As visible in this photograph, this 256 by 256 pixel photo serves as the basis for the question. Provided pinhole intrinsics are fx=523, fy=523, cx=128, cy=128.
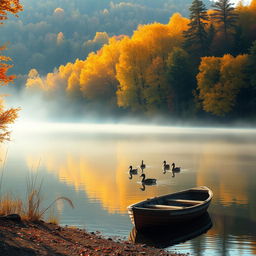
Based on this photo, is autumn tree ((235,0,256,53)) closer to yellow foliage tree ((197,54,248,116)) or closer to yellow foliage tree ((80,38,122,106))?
yellow foliage tree ((197,54,248,116))

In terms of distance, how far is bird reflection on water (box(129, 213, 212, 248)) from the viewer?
16.2 metres

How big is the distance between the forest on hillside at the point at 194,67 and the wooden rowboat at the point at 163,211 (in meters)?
58.9

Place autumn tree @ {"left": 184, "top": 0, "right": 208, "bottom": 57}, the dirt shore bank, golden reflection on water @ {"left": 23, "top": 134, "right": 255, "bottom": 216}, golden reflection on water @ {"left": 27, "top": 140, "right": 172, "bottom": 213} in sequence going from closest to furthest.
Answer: the dirt shore bank → golden reflection on water @ {"left": 27, "top": 140, "right": 172, "bottom": 213} → golden reflection on water @ {"left": 23, "top": 134, "right": 255, "bottom": 216} → autumn tree @ {"left": 184, "top": 0, "right": 208, "bottom": 57}

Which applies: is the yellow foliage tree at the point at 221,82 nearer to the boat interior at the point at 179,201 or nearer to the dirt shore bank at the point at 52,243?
the boat interior at the point at 179,201

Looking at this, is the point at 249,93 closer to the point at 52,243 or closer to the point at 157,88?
the point at 157,88

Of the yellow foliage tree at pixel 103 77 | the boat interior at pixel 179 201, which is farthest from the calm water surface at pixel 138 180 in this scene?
the yellow foliage tree at pixel 103 77

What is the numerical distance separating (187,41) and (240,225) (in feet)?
239

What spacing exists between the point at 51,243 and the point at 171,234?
5.52 m

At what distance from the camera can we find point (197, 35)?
88.5m

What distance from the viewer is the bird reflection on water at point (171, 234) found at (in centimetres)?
1616

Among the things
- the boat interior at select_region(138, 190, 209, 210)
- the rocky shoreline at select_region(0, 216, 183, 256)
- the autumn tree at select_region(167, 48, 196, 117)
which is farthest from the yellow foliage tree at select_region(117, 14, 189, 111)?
the rocky shoreline at select_region(0, 216, 183, 256)

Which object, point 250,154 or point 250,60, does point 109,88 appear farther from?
point 250,154

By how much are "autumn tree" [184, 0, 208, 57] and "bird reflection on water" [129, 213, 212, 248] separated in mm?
72513

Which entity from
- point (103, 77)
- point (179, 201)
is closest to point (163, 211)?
point (179, 201)
